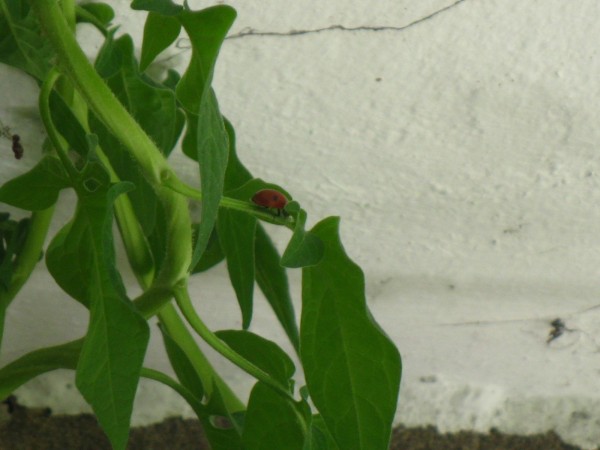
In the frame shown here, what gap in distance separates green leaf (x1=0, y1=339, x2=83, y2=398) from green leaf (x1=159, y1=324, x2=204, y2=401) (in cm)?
7

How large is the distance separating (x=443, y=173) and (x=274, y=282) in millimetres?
211

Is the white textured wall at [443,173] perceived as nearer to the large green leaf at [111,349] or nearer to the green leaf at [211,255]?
the green leaf at [211,255]

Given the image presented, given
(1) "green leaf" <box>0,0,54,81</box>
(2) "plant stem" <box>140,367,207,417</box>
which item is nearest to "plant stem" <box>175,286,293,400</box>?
(2) "plant stem" <box>140,367,207,417</box>

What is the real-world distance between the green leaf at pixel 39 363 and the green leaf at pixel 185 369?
0.07 m

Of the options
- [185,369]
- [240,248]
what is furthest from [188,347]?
[240,248]

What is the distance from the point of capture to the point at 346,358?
470mm

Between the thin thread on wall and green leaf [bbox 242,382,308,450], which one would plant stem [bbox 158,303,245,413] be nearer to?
green leaf [bbox 242,382,308,450]

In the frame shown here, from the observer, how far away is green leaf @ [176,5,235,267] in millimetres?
375

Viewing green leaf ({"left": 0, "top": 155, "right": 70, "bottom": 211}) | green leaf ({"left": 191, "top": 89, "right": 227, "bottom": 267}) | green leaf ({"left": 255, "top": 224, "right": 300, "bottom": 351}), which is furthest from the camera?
green leaf ({"left": 255, "top": 224, "right": 300, "bottom": 351})

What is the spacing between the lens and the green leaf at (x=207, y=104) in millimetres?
375

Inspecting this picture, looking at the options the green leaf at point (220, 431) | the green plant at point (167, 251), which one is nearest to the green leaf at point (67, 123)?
the green plant at point (167, 251)

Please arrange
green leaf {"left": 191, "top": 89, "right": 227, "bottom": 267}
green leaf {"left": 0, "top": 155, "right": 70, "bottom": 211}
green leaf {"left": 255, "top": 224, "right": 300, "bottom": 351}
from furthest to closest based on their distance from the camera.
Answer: green leaf {"left": 255, "top": 224, "right": 300, "bottom": 351}, green leaf {"left": 0, "top": 155, "right": 70, "bottom": 211}, green leaf {"left": 191, "top": 89, "right": 227, "bottom": 267}

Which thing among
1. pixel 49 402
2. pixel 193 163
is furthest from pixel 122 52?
pixel 49 402

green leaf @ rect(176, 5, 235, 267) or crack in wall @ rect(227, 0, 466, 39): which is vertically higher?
crack in wall @ rect(227, 0, 466, 39)
